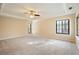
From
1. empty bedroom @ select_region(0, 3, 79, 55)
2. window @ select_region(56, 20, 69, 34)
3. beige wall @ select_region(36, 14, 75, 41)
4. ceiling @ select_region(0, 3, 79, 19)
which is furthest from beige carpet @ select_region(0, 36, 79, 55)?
ceiling @ select_region(0, 3, 79, 19)

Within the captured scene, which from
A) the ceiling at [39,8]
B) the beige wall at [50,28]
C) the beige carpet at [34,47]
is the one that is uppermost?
the ceiling at [39,8]

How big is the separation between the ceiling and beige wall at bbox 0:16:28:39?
0.36 feet

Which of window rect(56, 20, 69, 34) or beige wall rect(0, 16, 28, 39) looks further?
window rect(56, 20, 69, 34)

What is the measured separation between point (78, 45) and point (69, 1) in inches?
37.8

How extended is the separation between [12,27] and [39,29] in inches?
23.6

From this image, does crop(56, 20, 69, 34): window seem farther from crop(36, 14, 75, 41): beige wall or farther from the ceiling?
the ceiling

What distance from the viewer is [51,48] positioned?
2.64 metres

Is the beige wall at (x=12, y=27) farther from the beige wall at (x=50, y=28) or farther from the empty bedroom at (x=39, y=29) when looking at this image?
the beige wall at (x=50, y=28)

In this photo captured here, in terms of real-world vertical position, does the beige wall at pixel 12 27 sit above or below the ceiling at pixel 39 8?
below

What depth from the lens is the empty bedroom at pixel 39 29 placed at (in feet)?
8.47

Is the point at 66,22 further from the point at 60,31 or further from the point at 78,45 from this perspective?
the point at 78,45

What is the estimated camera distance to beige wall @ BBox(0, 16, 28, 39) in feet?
8.47

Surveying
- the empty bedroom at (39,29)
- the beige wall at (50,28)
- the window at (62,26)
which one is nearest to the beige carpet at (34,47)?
the empty bedroom at (39,29)

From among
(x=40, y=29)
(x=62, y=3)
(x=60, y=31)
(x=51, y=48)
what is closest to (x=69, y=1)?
(x=62, y=3)
